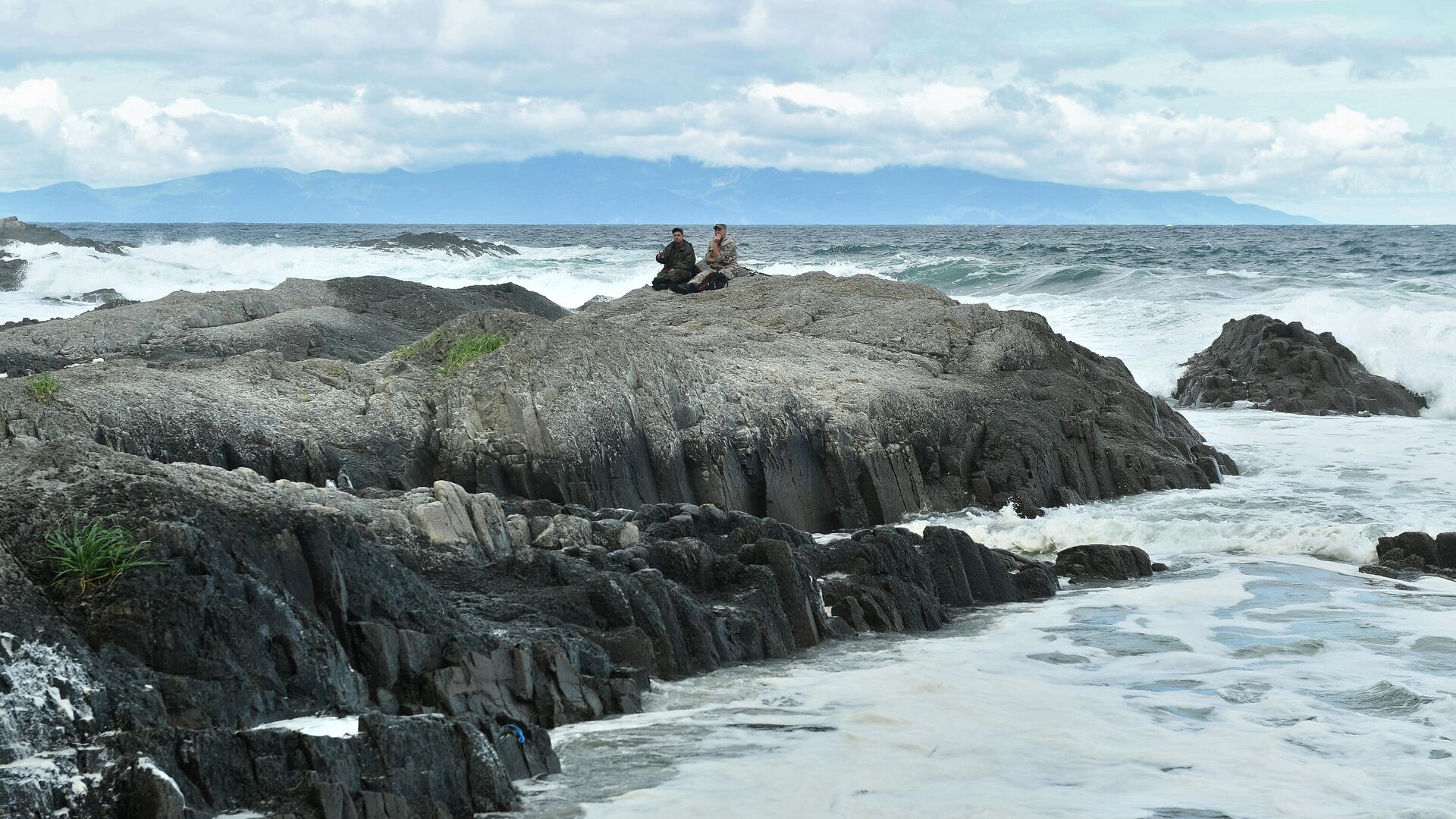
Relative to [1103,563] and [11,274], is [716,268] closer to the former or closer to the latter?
[1103,563]

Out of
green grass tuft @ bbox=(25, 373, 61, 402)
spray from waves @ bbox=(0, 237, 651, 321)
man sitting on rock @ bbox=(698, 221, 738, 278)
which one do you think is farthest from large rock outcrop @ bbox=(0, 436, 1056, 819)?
spray from waves @ bbox=(0, 237, 651, 321)

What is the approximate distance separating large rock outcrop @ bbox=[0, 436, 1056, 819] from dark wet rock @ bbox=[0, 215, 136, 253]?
41.5m

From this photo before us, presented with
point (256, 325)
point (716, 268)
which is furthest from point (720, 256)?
point (256, 325)

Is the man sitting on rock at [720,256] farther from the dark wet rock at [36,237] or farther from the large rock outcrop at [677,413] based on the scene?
the dark wet rock at [36,237]

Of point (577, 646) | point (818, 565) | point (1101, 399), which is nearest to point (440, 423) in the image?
point (818, 565)

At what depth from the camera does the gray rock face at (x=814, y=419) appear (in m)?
12.7

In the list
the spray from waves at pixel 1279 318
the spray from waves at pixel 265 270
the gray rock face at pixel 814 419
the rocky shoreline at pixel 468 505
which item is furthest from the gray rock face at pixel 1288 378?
the spray from waves at pixel 265 270

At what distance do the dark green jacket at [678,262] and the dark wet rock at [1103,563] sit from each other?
386 inches

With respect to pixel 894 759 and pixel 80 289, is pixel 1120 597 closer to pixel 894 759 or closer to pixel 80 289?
pixel 894 759

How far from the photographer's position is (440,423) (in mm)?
12750

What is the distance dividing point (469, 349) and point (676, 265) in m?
7.33

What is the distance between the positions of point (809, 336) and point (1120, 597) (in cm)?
653

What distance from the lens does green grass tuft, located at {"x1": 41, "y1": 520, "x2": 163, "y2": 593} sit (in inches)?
245

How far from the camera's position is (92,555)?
627 cm
